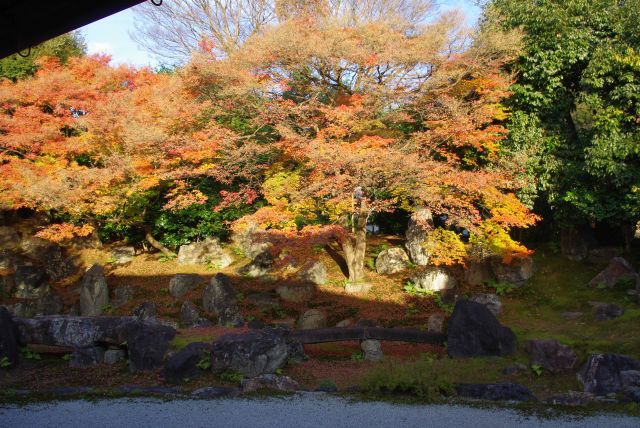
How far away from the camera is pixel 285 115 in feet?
45.9

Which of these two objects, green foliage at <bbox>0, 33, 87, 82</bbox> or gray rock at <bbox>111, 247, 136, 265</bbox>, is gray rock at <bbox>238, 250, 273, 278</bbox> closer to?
gray rock at <bbox>111, 247, 136, 265</bbox>

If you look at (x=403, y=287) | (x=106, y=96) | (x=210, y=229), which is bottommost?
(x=403, y=287)

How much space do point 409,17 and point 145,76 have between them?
30.7ft

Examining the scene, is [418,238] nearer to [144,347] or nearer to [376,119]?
[376,119]

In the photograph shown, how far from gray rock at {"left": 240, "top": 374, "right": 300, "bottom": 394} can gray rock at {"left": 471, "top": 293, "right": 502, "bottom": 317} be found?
20.9 ft

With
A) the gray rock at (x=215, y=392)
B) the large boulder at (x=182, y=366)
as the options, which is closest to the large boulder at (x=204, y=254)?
the large boulder at (x=182, y=366)

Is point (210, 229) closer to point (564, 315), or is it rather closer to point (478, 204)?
point (478, 204)

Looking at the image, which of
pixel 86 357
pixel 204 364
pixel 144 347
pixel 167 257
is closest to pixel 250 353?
pixel 204 364

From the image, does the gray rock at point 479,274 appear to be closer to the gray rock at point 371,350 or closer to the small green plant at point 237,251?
the gray rock at point 371,350

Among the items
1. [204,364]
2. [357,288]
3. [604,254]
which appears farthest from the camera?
[604,254]

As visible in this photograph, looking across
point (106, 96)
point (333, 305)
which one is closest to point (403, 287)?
point (333, 305)

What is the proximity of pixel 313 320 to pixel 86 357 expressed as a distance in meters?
5.19

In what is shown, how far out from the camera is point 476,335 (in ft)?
29.2

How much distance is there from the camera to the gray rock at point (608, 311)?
11.1 m
